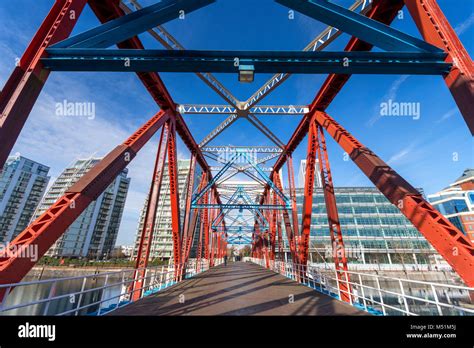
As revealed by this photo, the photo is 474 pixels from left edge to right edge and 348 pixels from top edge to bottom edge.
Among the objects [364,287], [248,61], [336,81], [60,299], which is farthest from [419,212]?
[60,299]

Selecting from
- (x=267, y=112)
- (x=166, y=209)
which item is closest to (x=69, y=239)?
(x=166, y=209)

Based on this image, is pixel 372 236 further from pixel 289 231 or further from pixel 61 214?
pixel 61 214

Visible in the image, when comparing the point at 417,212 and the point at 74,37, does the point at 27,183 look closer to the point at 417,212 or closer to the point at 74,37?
the point at 74,37

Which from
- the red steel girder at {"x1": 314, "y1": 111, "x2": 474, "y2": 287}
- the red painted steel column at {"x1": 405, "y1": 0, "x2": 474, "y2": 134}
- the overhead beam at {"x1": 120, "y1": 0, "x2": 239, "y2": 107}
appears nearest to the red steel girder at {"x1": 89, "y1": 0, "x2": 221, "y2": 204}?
the overhead beam at {"x1": 120, "y1": 0, "x2": 239, "y2": 107}

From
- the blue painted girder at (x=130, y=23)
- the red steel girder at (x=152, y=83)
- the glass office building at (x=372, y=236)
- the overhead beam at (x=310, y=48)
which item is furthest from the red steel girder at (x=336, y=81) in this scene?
the glass office building at (x=372, y=236)

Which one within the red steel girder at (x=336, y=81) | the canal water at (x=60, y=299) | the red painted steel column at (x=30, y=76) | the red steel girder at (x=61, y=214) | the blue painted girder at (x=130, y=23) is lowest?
the canal water at (x=60, y=299)

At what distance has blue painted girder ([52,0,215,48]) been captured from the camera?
5.80 metres

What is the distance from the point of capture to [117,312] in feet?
19.1

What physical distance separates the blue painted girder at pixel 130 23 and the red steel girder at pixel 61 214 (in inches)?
126

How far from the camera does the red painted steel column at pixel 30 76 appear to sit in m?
4.48

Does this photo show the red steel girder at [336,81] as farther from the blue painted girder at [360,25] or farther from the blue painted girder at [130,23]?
the blue painted girder at [130,23]

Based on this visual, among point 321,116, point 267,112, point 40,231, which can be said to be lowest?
point 40,231

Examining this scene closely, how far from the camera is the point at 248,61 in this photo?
5.81m
